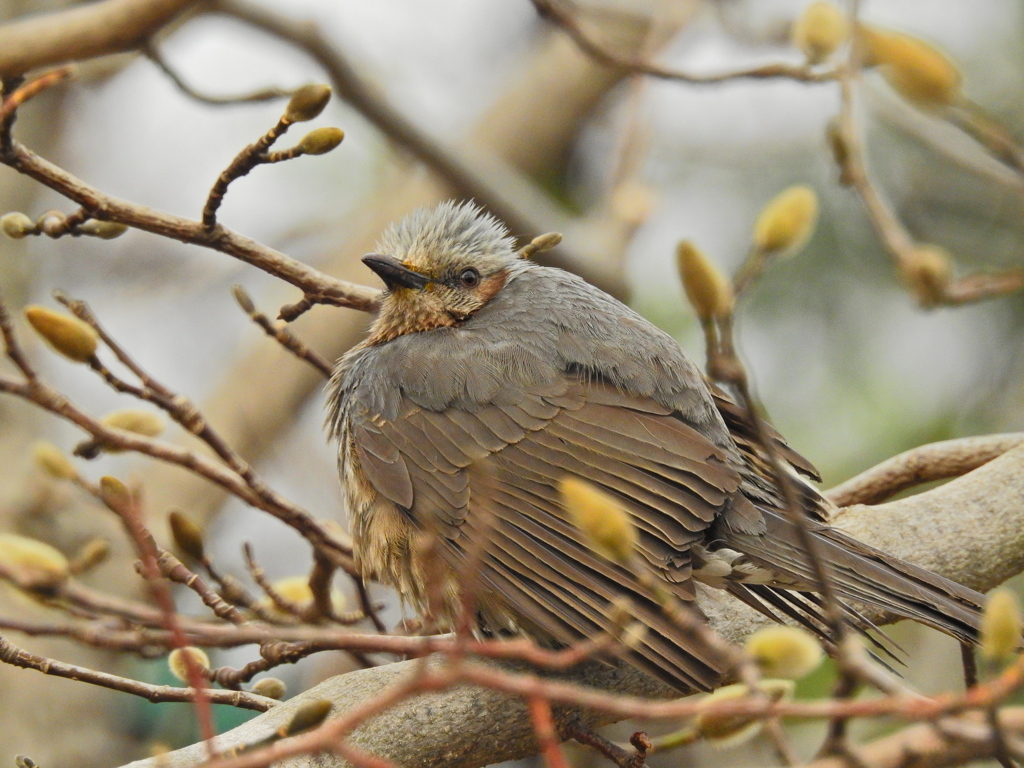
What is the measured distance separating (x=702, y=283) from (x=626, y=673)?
174 centimetres

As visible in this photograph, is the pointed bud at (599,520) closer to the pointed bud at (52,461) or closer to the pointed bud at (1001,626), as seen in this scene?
the pointed bud at (1001,626)

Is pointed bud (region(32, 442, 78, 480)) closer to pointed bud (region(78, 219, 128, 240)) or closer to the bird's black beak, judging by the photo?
pointed bud (region(78, 219, 128, 240))

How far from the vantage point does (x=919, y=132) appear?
289 cm

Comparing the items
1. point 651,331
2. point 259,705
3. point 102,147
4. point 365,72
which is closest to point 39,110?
point 102,147

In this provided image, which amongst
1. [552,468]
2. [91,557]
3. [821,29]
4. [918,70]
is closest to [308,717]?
[91,557]

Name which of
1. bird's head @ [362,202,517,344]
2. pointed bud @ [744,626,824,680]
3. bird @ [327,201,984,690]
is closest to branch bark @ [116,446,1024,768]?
bird @ [327,201,984,690]

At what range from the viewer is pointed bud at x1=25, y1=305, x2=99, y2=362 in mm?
2471

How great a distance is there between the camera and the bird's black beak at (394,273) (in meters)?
3.88

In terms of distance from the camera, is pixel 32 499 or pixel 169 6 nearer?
pixel 169 6

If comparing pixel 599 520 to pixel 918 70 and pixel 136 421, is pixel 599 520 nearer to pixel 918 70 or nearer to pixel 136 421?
pixel 918 70

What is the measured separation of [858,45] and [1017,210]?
394 cm

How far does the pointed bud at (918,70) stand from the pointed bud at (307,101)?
1.25 meters

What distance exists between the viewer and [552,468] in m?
3.24

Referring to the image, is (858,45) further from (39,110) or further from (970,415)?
(39,110)
